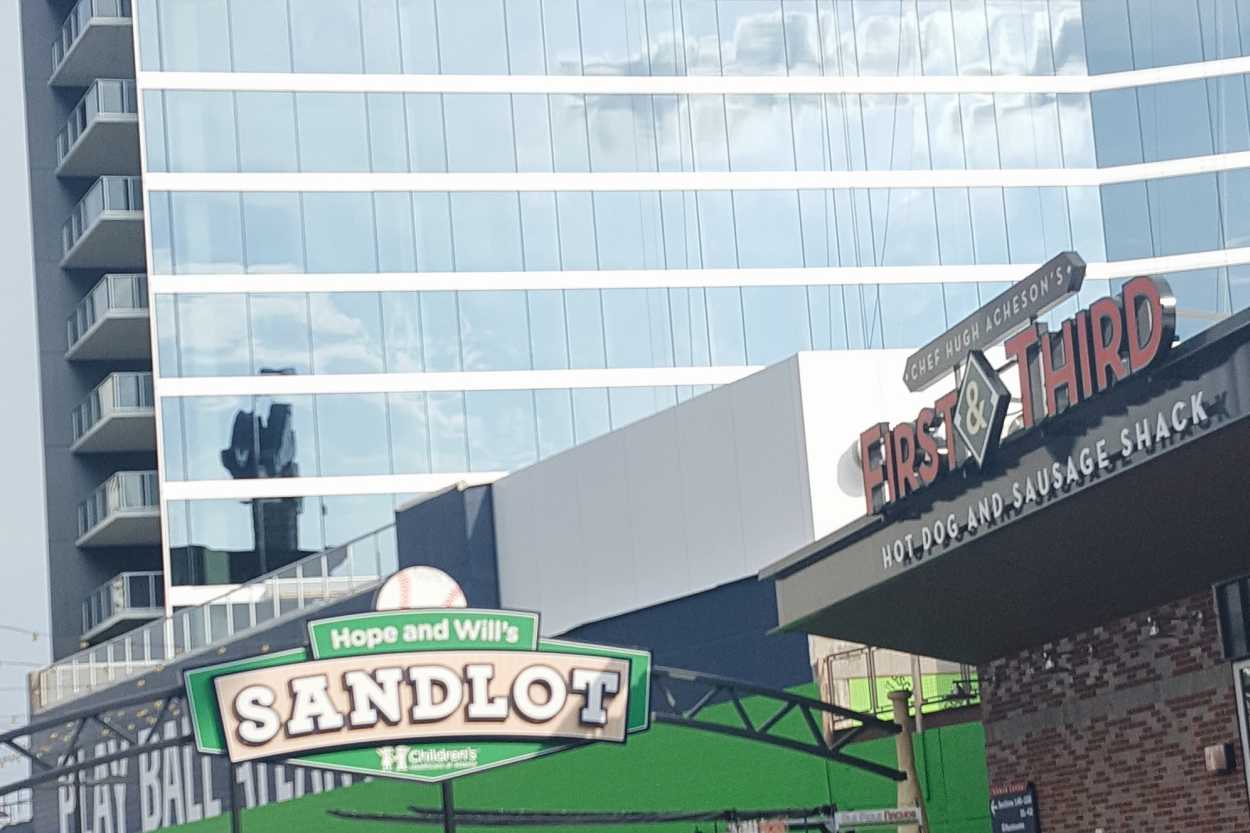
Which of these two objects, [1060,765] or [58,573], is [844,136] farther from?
[1060,765]

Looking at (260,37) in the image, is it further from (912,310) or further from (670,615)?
(670,615)

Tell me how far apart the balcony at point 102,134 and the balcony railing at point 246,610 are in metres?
19.1

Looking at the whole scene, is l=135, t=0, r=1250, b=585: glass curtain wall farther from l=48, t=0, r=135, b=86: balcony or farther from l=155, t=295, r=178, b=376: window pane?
l=48, t=0, r=135, b=86: balcony

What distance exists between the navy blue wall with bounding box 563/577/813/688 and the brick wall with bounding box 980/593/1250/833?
568 cm

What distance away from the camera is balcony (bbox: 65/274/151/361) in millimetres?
63438

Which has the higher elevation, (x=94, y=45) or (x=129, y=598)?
(x=94, y=45)

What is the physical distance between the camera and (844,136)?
63.9 m

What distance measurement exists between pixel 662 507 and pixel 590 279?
26948mm

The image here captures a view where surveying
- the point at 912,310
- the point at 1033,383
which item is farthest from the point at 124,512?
the point at 1033,383

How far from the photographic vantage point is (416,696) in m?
23.2

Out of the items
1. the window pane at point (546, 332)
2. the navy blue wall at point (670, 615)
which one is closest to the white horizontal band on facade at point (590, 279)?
the window pane at point (546, 332)

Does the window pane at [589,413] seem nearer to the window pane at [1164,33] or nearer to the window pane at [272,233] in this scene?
the window pane at [272,233]

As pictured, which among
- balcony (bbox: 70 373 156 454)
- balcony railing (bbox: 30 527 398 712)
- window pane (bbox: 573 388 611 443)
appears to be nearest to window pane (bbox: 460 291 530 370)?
window pane (bbox: 573 388 611 443)

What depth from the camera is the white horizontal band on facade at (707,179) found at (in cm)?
5972
